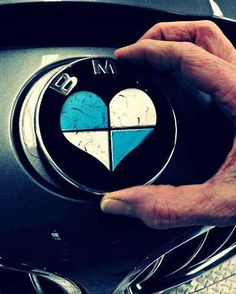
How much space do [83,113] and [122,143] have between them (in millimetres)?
72

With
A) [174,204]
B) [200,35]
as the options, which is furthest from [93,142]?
[200,35]

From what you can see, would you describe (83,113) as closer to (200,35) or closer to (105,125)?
(105,125)

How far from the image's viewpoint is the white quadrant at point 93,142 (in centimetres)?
70

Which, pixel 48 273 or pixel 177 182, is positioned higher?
pixel 177 182

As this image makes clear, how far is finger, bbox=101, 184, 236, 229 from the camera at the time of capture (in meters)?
0.65

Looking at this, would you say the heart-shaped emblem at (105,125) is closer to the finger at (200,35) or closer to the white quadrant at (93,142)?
the white quadrant at (93,142)

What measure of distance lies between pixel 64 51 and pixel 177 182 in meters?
0.28

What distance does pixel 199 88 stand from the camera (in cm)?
73

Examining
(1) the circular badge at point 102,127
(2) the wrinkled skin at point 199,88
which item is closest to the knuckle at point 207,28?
(2) the wrinkled skin at point 199,88

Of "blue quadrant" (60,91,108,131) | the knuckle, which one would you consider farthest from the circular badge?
the knuckle

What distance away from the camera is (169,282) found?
901 mm

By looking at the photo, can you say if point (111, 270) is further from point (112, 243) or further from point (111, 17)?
point (111, 17)

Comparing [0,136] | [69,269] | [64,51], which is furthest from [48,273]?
[64,51]

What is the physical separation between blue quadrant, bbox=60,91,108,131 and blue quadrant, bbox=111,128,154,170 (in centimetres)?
2
